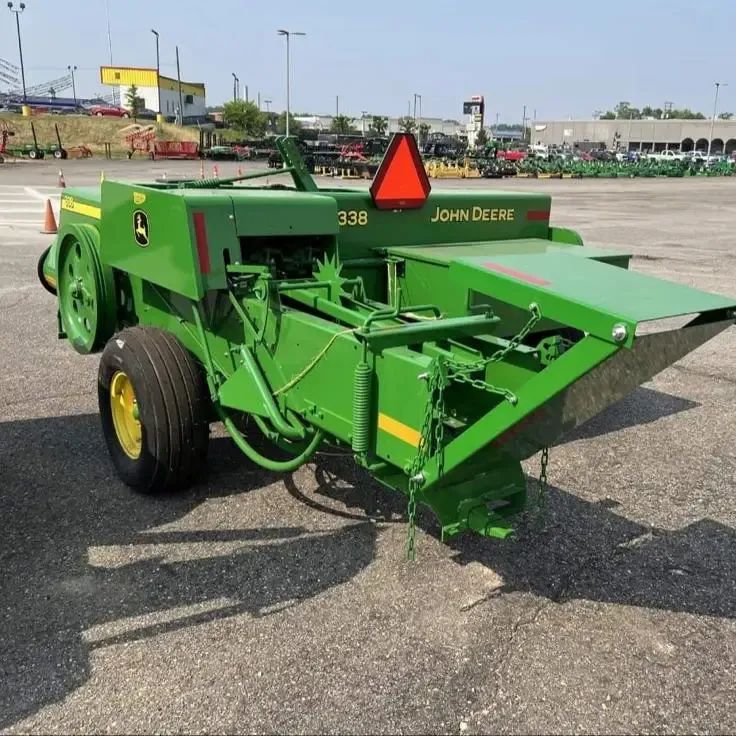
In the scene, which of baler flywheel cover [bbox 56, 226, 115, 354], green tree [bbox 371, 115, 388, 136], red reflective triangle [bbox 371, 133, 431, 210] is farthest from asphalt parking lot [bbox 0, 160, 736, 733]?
green tree [bbox 371, 115, 388, 136]

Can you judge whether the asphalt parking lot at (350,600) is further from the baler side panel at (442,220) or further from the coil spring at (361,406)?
the baler side panel at (442,220)

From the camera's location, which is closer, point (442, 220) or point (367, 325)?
point (367, 325)

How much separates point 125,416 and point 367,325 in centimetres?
192

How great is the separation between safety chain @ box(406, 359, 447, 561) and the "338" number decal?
5.42ft

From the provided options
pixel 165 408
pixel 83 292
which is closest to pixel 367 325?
pixel 165 408

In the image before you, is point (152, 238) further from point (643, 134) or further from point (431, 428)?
point (643, 134)

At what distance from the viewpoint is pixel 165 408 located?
361 cm

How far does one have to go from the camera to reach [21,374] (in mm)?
5727

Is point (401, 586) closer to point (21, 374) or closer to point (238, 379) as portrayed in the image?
point (238, 379)

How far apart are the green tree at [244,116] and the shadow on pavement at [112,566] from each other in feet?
274

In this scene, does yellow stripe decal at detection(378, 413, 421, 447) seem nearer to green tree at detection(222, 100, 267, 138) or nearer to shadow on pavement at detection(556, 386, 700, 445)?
shadow on pavement at detection(556, 386, 700, 445)

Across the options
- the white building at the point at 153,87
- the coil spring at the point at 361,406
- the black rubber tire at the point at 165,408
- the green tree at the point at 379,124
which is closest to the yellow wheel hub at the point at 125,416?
the black rubber tire at the point at 165,408

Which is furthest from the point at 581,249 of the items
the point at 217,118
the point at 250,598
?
the point at 217,118

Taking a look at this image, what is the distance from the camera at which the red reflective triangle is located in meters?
4.08
